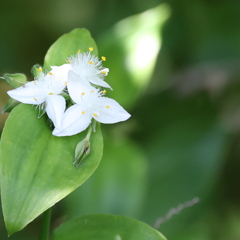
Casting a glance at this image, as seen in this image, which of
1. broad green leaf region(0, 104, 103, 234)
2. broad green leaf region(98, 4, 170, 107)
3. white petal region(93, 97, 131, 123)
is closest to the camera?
broad green leaf region(0, 104, 103, 234)

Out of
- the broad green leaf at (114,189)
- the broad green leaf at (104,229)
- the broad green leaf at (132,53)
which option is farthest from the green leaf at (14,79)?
the broad green leaf at (114,189)

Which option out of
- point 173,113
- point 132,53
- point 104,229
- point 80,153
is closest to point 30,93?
point 80,153

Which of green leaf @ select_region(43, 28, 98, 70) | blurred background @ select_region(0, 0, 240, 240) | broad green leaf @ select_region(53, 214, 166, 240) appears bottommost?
blurred background @ select_region(0, 0, 240, 240)

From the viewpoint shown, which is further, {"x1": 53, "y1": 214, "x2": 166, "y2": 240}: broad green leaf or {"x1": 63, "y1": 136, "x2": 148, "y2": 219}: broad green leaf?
{"x1": 63, "y1": 136, "x2": 148, "y2": 219}: broad green leaf

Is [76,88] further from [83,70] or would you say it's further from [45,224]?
[45,224]

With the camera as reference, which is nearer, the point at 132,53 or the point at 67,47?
the point at 67,47

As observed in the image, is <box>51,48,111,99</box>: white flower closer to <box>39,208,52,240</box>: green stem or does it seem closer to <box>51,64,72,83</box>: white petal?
<box>51,64,72,83</box>: white petal

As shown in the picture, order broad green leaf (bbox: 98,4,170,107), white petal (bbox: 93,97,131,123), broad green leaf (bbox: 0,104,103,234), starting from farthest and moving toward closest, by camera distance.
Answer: broad green leaf (bbox: 98,4,170,107) < white petal (bbox: 93,97,131,123) < broad green leaf (bbox: 0,104,103,234)

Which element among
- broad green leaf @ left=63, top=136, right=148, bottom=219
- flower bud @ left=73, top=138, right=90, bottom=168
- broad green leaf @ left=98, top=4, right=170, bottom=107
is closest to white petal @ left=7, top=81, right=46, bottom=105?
flower bud @ left=73, top=138, right=90, bottom=168

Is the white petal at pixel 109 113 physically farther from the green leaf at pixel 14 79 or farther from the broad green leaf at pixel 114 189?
the broad green leaf at pixel 114 189
